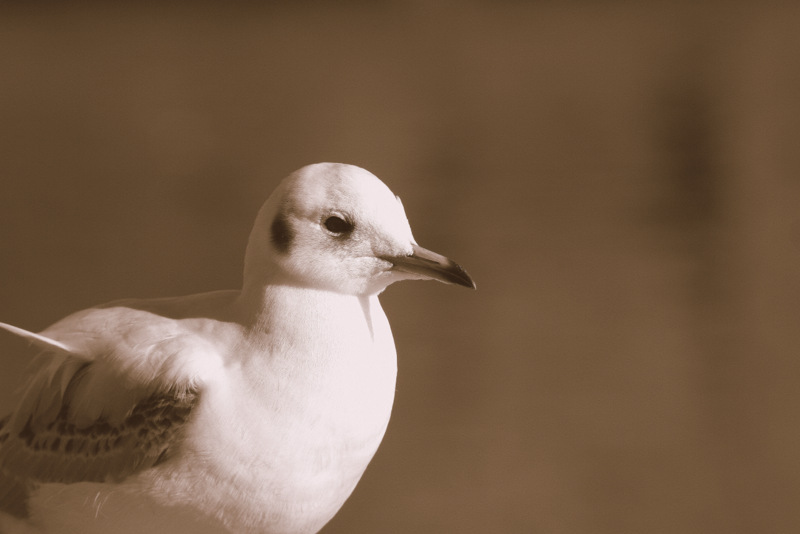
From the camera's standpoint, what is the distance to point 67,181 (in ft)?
5.41

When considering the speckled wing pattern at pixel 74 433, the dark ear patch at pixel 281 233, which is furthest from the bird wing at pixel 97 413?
the dark ear patch at pixel 281 233

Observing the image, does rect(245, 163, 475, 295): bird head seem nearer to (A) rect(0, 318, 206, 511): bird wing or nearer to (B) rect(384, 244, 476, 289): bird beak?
(B) rect(384, 244, 476, 289): bird beak

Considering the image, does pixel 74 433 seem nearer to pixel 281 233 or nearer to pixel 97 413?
pixel 97 413

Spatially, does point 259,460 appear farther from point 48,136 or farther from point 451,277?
point 48,136

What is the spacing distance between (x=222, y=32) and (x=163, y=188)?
12.2 inches

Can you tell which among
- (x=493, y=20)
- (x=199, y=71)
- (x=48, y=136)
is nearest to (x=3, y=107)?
(x=48, y=136)

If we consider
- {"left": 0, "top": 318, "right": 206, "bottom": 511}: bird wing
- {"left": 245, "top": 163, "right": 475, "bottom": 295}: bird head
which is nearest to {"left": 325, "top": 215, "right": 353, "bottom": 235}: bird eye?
{"left": 245, "top": 163, "right": 475, "bottom": 295}: bird head

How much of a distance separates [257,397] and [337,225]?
6.0 inches

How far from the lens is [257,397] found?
27.8 inches

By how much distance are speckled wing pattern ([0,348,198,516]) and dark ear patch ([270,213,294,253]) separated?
134 mm

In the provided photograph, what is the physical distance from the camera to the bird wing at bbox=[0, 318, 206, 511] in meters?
0.71

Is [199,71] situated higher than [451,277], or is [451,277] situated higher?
[199,71]

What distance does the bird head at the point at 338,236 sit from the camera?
717 millimetres

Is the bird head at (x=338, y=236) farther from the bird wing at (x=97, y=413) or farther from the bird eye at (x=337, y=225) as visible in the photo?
the bird wing at (x=97, y=413)
